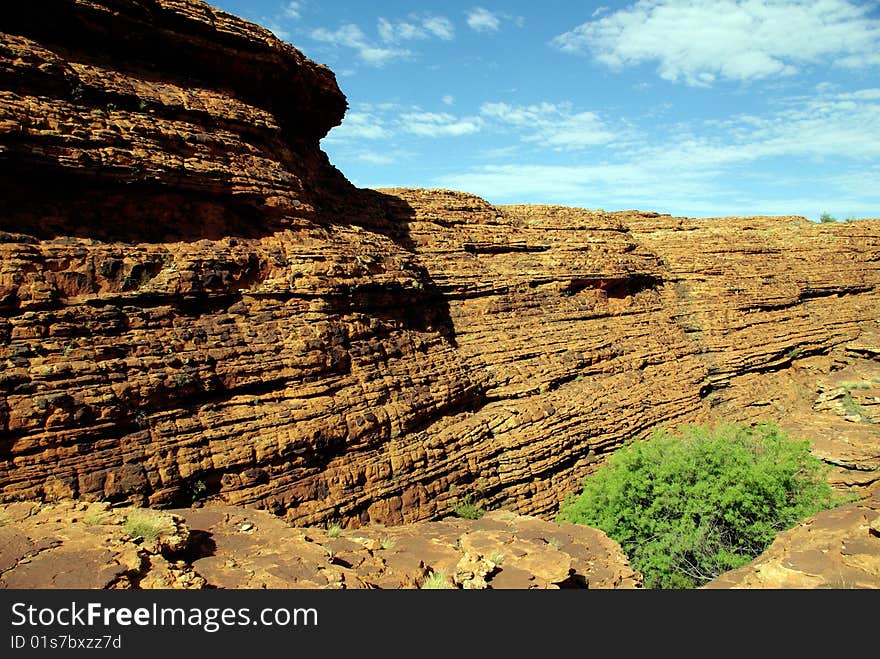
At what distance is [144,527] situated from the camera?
22.5 feet

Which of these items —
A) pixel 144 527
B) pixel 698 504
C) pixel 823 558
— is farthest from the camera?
pixel 698 504

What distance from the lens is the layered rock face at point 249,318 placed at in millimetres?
9602

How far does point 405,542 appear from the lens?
9.41m

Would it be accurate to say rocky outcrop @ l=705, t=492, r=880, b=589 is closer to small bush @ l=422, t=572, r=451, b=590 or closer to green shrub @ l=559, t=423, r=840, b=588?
green shrub @ l=559, t=423, r=840, b=588

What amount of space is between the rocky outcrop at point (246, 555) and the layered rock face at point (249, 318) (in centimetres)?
164

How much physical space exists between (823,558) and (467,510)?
7.54 m

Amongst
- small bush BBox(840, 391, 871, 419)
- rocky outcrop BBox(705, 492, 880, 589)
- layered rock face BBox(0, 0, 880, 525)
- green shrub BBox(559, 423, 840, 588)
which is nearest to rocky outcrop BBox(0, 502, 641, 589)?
layered rock face BBox(0, 0, 880, 525)

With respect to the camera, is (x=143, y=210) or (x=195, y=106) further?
(x=195, y=106)

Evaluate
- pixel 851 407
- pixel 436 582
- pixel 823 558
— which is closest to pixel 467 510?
pixel 436 582

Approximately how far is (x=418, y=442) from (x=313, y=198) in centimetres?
764

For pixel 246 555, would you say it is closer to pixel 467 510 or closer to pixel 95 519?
pixel 95 519

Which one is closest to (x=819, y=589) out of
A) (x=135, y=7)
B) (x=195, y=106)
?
(x=195, y=106)

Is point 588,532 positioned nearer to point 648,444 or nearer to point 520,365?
point 648,444
